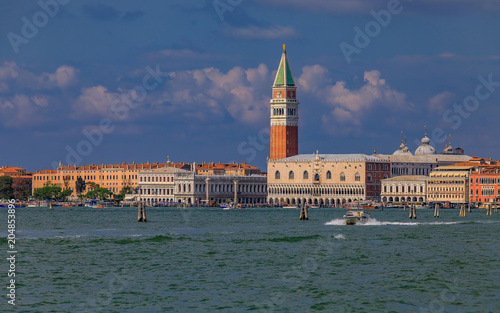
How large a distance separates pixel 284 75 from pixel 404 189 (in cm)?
2688

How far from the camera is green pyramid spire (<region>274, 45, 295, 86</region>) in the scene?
165m

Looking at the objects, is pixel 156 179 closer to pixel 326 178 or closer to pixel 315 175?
pixel 315 175

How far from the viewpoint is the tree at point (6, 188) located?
17088 cm

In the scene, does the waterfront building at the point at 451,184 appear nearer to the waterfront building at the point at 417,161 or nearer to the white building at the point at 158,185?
the waterfront building at the point at 417,161

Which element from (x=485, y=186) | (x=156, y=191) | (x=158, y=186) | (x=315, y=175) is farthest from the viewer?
(x=158, y=186)

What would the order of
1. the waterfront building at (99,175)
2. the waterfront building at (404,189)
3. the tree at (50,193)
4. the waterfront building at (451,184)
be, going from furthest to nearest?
1. the waterfront building at (99,175)
2. the tree at (50,193)
3. the waterfront building at (404,189)
4. the waterfront building at (451,184)

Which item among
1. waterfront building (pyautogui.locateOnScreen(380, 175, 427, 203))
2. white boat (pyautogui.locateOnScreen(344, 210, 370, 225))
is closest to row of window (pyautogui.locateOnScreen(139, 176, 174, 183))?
waterfront building (pyautogui.locateOnScreen(380, 175, 427, 203))

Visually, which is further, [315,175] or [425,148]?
[425,148]

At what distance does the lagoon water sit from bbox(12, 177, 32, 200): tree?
12350 centimetres

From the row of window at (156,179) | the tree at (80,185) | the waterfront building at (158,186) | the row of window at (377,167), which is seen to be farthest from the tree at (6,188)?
the row of window at (377,167)

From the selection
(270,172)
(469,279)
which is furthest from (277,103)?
(469,279)

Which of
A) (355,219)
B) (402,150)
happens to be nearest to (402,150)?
(402,150)

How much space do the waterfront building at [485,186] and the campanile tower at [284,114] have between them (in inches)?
1273

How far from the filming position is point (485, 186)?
461ft
